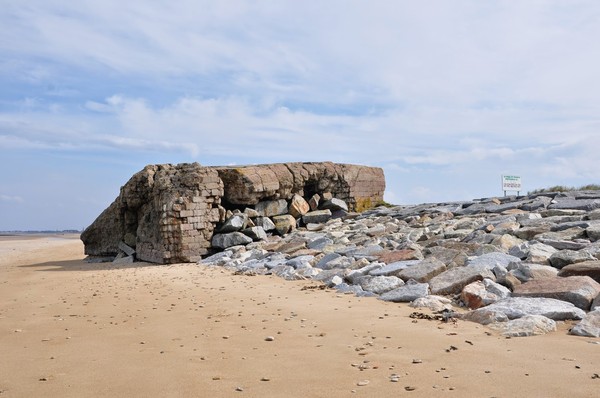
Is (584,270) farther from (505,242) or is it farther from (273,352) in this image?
(273,352)

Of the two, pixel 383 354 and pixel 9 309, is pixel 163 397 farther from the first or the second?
pixel 9 309

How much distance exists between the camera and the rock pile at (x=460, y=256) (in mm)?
5652

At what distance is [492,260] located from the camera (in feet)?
25.0

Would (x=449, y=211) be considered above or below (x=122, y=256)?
above

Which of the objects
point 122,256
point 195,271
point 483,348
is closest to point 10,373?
point 483,348

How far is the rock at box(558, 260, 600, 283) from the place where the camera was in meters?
6.50

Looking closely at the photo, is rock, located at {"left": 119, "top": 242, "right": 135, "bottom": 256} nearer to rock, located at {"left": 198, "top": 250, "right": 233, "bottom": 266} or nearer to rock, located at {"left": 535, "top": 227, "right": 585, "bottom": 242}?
rock, located at {"left": 198, "top": 250, "right": 233, "bottom": 266}

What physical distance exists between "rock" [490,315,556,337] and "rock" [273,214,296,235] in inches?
438

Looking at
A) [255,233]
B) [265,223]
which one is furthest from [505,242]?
[265,223]

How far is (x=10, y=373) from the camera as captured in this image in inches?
170

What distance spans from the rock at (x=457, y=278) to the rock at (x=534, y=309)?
1.09m

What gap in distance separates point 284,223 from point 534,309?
438 inches

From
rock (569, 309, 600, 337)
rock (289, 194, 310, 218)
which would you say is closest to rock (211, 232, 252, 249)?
rock (289, 194, 310, 218)

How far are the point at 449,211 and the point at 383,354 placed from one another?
450 inches
